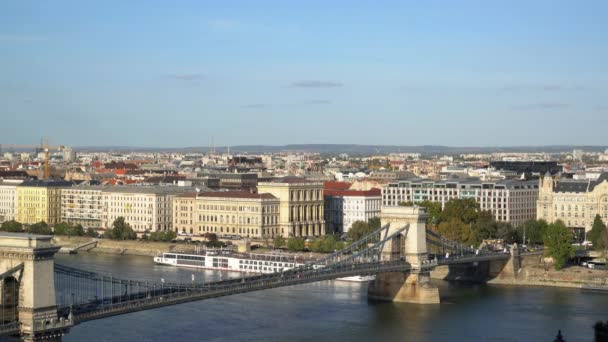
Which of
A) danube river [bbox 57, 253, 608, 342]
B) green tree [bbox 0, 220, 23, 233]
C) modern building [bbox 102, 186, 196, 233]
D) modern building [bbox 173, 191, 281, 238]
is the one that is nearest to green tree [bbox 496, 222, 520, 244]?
danube river [bbox 57, 253, 608, 342]

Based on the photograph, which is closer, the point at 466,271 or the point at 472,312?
the point at 472,312

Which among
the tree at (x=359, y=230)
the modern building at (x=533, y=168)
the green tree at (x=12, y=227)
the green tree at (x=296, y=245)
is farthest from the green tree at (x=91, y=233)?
the modern building at (x=533, y=168)

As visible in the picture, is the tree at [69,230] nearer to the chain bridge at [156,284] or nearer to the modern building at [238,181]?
the modern building at [238,181]

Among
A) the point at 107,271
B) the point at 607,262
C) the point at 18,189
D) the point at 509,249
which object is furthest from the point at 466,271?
the point at 18,189

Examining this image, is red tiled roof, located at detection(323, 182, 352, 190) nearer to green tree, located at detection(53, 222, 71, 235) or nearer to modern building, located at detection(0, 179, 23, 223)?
green tree, located at detection(53, 222, 71, 235)

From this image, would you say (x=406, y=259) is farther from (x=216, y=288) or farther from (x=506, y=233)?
(x=506, y=233)

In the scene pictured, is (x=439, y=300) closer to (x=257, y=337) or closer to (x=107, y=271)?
(x=257, y=337)

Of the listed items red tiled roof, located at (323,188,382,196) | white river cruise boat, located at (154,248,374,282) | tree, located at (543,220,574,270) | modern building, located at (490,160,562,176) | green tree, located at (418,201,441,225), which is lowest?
white river cruise boat, located at (154,248,374,282)
